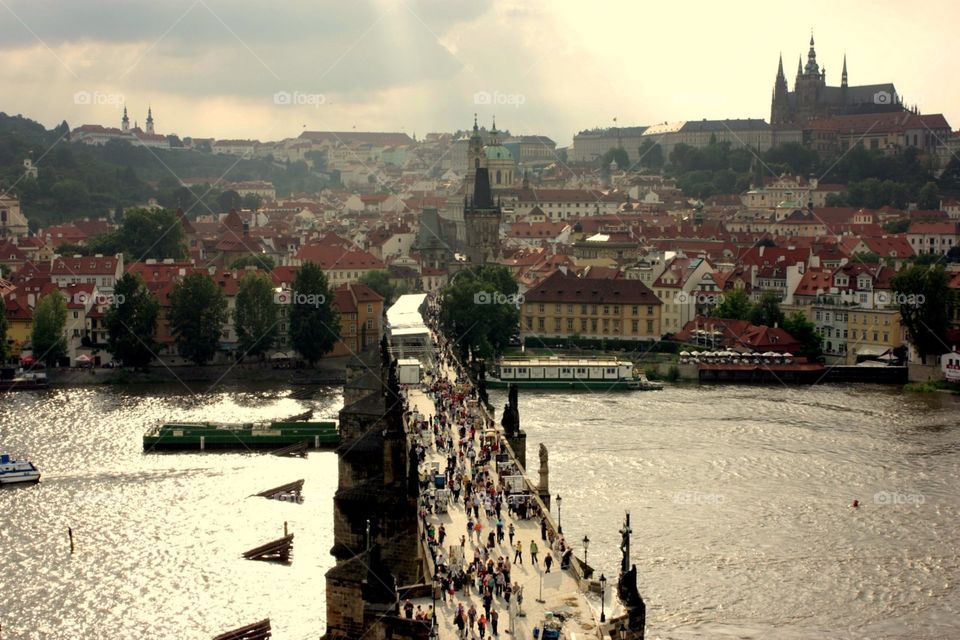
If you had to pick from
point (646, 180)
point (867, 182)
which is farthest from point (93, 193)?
point (867, 182)

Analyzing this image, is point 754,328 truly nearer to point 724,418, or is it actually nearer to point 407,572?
point 724,418

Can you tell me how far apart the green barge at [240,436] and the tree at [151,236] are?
37122 mm

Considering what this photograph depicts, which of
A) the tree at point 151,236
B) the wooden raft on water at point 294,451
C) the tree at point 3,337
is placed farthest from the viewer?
the tree at point 151,236

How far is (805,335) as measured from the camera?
53281 mm

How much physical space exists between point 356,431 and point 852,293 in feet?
127

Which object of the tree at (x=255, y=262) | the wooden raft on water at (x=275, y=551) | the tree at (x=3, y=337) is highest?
the tree at (x=255, y=262)

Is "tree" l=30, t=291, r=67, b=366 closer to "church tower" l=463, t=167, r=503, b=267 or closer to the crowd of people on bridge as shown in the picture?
the crowd of people on bridge

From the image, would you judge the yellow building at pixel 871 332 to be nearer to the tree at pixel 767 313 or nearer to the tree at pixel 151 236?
the tree at pixel 767 313

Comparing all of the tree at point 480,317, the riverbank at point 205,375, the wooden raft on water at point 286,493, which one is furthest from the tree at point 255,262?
the wooden raft on water at point 286,493

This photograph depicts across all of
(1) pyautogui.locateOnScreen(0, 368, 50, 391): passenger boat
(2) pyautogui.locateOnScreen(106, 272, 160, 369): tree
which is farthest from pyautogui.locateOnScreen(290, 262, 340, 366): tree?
(1) pyautogui.locateOnScreen(0, 368, 50, 391): passenger boat

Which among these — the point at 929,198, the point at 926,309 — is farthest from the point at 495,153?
the point at 926,309

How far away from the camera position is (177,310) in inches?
2019

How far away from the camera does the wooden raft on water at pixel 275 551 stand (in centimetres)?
2555

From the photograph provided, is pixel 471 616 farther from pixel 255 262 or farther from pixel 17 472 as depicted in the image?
pixel 255 262
